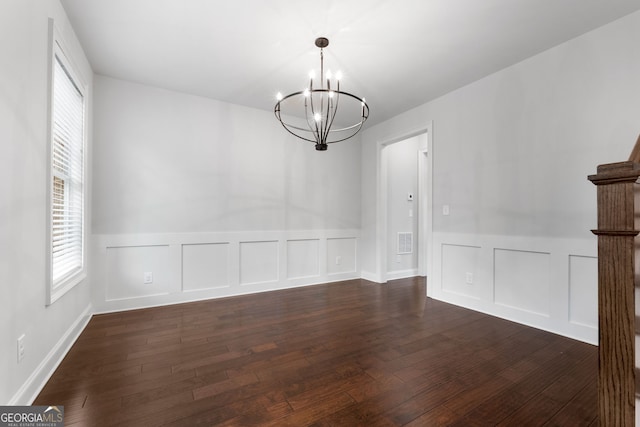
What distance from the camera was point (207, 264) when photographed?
3.64 meters

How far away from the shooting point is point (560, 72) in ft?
8.37

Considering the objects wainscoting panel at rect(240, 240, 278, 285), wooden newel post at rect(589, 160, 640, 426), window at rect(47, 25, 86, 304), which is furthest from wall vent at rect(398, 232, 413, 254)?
window at rect(47, 25, 86, 304)

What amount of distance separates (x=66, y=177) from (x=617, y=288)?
3473mm

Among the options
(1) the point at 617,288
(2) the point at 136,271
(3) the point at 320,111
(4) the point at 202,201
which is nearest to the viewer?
(1) the point at 617,288

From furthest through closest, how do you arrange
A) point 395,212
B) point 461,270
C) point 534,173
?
point 395,212 → point 461,270 → point 534,173

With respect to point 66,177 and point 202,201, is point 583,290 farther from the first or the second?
point 66,177

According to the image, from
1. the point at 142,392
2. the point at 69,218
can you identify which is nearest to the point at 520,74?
the point at 142,392

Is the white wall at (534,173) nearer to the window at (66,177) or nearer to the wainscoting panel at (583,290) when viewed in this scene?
the wainscoting panel at (583,290)

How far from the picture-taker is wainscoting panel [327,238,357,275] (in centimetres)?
464

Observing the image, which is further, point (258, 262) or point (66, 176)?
point (258, 262)

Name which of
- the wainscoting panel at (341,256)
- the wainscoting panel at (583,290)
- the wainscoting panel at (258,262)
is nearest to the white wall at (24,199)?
the wainscoting panel at (258,262)

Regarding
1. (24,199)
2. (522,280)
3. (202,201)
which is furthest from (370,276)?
(24,199)

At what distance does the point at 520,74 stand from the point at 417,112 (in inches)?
50.2

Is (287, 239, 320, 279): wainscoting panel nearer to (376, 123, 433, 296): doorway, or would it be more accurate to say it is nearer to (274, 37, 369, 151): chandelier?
(376, 123, 433, 296): doorway
